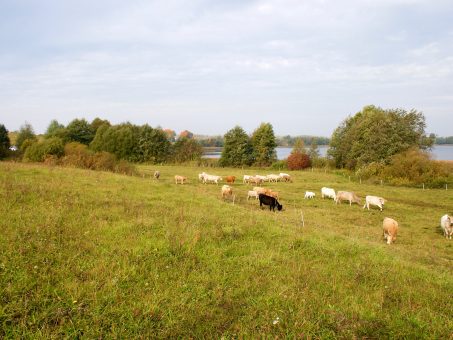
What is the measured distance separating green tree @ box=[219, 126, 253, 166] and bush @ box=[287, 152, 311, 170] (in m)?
9.34

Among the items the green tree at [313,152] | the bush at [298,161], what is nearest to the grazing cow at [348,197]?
the bush at [298,161]

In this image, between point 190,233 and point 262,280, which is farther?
point 190,233

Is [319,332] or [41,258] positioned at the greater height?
[41,258]

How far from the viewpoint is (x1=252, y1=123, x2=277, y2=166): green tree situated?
63.6m

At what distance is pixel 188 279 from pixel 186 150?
210ft

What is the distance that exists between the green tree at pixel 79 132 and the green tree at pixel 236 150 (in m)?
32.0

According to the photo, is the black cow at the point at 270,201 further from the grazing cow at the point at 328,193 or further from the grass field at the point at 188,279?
the grazing cow at the point at 328,193

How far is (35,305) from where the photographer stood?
14.7 ft

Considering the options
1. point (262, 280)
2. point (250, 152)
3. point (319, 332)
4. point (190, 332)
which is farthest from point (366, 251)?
point (250, 152)

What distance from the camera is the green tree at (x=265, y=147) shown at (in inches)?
2502

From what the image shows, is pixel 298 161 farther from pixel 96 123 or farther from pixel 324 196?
pixel 96 123

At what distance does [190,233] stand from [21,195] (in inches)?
230

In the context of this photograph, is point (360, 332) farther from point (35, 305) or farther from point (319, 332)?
point (35, 305)

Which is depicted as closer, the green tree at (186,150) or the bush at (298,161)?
the bush at (298,161)
